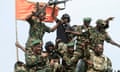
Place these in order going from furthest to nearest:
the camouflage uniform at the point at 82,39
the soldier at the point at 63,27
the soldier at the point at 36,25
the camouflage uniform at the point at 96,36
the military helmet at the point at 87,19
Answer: the soldier at the point at 36,25, the soldier at the point at 63,27, the camouflage uniform at the point at 96,36, the military helmet at the point at 87,19, the camouflage uniform at the point at 82,39

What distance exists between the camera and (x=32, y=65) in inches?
1245

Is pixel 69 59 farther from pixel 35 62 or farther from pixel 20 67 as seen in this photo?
pixel 20 67

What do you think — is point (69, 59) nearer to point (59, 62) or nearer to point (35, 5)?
point (59, 62)

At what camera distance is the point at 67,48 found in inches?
1282

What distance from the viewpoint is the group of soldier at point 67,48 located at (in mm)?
30984

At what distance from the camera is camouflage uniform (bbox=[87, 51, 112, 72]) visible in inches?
1238

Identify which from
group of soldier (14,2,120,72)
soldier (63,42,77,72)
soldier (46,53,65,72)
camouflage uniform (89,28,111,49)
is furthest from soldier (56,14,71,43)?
soldier (46,53,65,72)

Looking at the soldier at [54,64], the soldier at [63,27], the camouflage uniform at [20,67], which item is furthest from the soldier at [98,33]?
the camouflage uniform at [20,67]

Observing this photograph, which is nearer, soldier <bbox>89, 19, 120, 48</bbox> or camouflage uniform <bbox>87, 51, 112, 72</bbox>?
camouflage uniform <bbox>87, 51, 112, 72</bbox>

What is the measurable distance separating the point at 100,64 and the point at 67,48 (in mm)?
1526

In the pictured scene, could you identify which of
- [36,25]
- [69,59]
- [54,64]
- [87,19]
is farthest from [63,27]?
[54,64]

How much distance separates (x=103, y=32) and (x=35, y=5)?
4.66 meters

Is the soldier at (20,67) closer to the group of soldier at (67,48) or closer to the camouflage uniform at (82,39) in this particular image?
the group of soldier at (67,48)

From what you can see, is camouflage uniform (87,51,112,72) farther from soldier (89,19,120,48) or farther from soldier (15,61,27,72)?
soldier (15,61,27,72)
